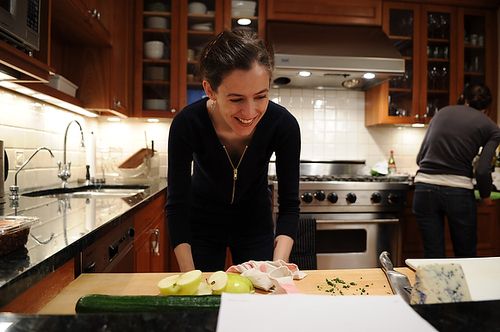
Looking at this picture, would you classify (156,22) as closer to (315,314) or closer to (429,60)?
(429,60)

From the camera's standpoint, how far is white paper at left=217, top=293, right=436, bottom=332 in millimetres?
338

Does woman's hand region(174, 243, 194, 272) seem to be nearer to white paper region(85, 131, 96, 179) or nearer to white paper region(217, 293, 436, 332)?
white paper region(217, 293, 436, 332)

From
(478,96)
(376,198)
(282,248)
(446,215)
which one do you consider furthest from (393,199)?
(282,248)

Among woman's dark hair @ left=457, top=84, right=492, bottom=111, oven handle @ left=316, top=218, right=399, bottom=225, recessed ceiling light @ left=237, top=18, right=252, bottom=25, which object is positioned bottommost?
oven handle @ left=316, top=218, right=399, bottom=225

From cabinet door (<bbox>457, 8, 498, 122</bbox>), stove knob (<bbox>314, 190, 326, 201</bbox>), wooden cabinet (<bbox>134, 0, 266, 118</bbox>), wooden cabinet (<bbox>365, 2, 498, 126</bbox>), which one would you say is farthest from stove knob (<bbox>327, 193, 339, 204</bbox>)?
cabinet door (<bbox>457, 8, 498, 122</bbox>)

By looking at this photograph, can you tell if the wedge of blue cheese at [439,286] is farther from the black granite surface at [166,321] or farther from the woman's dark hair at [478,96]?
the woman's dark hair at [478,96]

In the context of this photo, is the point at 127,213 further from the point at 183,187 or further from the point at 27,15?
the point at 27,15

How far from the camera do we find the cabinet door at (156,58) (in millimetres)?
3014

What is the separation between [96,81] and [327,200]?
171 cm

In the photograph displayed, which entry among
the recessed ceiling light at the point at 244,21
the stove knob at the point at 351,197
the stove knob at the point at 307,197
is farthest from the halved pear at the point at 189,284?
the recessed ceiling light at the point at 244,21

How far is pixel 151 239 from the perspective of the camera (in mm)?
2033

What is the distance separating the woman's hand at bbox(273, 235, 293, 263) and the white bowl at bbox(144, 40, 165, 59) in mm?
2225

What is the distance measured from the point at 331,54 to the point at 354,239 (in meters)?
1.32

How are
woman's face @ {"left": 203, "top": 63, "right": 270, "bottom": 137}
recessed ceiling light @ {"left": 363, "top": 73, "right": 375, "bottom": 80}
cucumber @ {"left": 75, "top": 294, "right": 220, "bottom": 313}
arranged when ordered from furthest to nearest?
recessed ceiling light @ {"left": 363, "top": 73, "right": 375, "bottom": 80} < woman's face @ {"left": 203, "top": 63, "right": 270, "bottom": 137} < cucumber @ {"left": 75, "top": 294, "right": 220, "bottom": 313}
